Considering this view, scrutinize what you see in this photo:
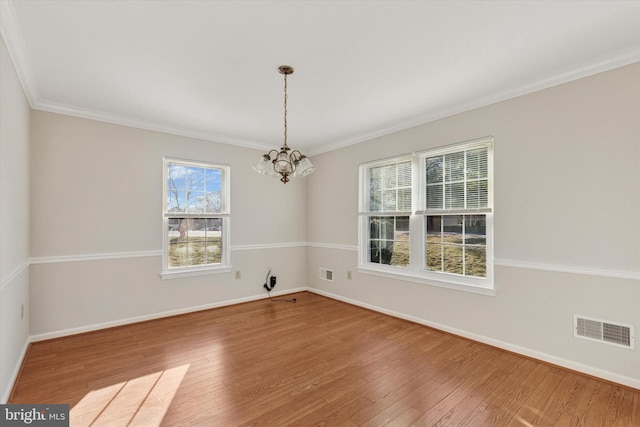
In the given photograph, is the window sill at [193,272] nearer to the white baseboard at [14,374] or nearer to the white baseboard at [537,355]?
the white baseboard at [14,374]

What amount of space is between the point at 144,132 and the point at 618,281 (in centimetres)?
526

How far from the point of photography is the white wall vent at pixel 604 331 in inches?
93.5

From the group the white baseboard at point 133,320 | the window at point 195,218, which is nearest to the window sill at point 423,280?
the white baseboard at point 133,320

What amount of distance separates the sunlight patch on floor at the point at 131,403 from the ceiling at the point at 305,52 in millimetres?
2646

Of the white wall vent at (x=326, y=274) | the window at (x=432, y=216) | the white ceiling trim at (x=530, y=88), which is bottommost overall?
the white wall vent at (x=326, y=274)

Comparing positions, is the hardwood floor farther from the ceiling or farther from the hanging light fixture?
the ceiling

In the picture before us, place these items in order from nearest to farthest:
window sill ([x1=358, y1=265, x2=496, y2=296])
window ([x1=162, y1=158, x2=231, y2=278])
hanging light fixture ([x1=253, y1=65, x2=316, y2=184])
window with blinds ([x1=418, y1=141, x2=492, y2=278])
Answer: hanging light fixture ([x1=253, y1=65, x2=316, y2=184]) < window sill ([x1=358, y1=265, x2=496, y2=296]) < window with blinds ([x1=418, y1=141, x2=492, y2=278]) < window ([x1=162, y1=158, x2=231, y2=278])

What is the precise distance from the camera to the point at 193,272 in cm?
436

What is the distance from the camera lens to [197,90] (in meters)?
3.03

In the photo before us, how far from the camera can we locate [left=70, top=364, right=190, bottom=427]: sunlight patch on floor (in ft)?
6.56

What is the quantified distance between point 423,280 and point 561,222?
158 cm

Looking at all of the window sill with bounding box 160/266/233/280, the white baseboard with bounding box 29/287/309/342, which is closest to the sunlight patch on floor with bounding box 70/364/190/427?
the white baseboard with bounding box 29/287/309/342

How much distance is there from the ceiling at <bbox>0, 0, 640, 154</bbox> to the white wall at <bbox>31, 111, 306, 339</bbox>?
1.45 ft

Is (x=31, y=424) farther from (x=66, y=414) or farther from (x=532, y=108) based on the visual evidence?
(x=532, y=108)
